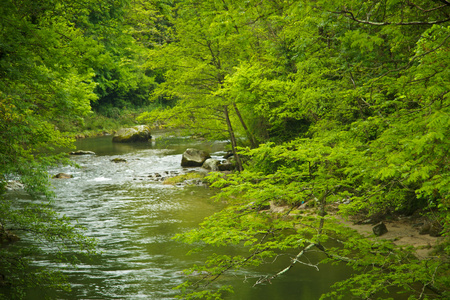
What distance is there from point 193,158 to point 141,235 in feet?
35.5

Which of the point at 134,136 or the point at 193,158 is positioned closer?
the point at 193,158

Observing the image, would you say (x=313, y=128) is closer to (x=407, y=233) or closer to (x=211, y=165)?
(x=407, y=233)

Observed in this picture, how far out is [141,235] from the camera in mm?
10367

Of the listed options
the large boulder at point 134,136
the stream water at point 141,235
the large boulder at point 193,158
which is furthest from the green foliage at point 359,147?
the large boulder at point 134,136

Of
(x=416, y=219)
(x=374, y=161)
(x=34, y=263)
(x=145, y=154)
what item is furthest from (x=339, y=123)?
(x=145, y=154)

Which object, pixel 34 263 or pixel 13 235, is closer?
pixel 34 263

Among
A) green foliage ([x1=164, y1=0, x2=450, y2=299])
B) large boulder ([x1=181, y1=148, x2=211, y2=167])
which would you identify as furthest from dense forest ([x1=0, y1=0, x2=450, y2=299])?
large boulder ([x1=181, y1=148, x2=211, y2=167])

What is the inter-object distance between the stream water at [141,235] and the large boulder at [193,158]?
1.96ft

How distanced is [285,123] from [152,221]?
5346 mm

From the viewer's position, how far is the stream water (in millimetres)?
7137

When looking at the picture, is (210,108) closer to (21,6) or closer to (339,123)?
(339,123)

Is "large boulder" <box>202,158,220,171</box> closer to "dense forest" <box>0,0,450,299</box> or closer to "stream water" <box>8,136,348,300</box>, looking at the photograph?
"stream water" <box>8,136,348,300</box>

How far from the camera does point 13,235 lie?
31.7 feet

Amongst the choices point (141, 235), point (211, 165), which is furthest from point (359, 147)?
point (211, 165)
